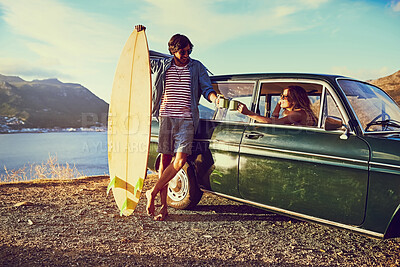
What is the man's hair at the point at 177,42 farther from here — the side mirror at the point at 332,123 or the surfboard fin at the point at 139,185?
the side mirror at the point at 332,123

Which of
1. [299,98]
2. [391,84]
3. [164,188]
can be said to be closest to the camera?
[299,98]

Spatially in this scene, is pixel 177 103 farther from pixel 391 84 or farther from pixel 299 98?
pixel 391 84

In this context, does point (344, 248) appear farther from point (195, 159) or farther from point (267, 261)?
point (195, 159)

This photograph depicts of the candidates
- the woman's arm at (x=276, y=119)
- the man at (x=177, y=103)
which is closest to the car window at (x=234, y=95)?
the woman's arm at (x=276, y=119)

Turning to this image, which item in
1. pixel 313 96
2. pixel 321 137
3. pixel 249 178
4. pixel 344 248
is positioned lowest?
pixel 344 248

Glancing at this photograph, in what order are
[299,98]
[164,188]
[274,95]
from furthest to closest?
[274,95] < [164,188] < [299,98]

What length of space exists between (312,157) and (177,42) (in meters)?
2.17

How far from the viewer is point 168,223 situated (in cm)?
397

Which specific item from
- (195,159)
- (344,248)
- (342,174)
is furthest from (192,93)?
(344,248)

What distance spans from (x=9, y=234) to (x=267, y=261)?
285cm

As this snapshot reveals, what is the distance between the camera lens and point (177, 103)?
4.08m

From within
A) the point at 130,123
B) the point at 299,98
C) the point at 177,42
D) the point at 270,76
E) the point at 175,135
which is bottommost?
the point at 175,135

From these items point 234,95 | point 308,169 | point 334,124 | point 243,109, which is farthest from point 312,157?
point 234,95

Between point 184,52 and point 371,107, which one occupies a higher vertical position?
point 184,52
